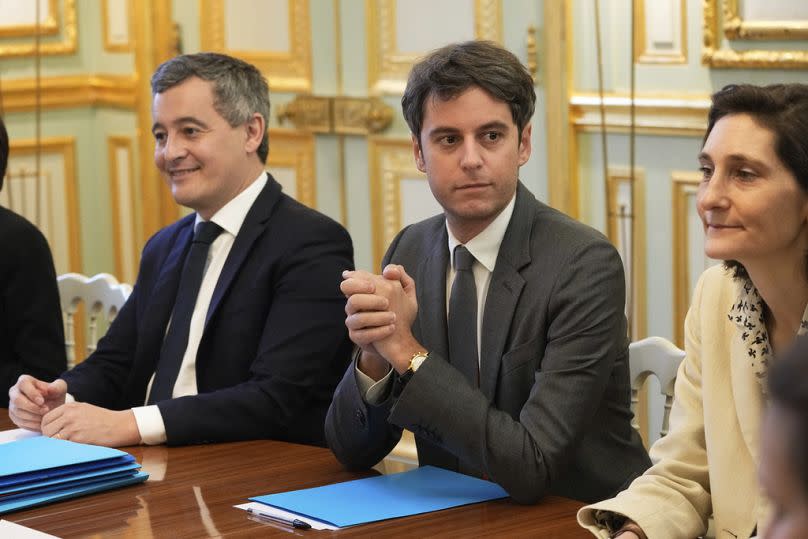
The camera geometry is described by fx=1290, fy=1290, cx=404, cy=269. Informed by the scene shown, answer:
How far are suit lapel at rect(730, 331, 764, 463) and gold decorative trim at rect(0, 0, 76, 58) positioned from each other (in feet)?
13.5

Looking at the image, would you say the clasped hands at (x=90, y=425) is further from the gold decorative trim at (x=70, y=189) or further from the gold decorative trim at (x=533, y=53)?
the gold decorative trim at (x=70, y=189)

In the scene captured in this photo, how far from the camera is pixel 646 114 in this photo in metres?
3.83

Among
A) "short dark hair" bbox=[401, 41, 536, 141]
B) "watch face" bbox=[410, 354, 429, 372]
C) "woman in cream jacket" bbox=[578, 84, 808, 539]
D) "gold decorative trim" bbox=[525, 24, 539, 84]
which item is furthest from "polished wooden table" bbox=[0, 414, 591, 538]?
"gold decorative trim" bbox=[525, 24, 539, 84]

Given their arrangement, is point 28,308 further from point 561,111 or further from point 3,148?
point 561,111

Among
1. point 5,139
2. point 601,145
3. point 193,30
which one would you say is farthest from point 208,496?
point 193,30

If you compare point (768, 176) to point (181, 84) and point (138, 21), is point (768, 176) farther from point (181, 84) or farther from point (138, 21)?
point (138, 21)

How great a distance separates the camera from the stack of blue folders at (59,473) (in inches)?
76.5

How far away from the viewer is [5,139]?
9.96ft

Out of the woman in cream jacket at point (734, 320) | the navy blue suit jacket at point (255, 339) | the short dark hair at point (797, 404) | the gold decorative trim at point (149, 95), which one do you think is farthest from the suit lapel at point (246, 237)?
the gold decorative trim at point (149, 95)

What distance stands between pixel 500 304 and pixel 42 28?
12.5 ft

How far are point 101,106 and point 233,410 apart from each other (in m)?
3.46

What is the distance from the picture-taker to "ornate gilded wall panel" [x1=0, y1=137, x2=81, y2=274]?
17.4ft

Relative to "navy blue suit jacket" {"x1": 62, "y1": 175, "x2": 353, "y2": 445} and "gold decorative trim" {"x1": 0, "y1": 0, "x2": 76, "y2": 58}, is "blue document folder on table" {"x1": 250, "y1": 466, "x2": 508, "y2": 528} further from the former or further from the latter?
"gold decorative trim" {"x1": 0, "y1": 0, "x2": 76, "y2": 58}

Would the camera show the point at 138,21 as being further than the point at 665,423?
Yes
